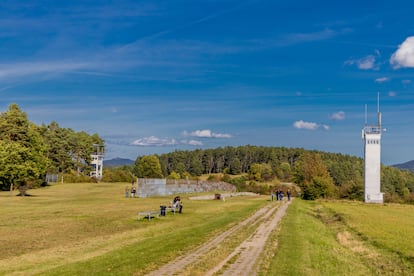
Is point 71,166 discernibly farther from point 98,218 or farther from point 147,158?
point 98,218

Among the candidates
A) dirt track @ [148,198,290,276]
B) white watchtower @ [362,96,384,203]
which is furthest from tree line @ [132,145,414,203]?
dirt track @ [148,198,290,276]

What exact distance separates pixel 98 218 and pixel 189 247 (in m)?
16.7

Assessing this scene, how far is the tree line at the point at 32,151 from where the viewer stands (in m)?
65.9

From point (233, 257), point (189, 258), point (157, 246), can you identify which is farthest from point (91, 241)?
point (233, 257)

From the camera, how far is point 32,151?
74125 mm

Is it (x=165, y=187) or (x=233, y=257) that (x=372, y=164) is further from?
(x=233, y=257)

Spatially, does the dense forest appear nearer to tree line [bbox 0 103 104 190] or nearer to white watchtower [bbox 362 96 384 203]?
tree line [bbox 0 103 104 190]

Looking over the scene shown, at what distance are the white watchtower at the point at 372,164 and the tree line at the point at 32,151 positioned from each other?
57.5 meters

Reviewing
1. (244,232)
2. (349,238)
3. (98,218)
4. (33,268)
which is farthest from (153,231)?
(349,238)

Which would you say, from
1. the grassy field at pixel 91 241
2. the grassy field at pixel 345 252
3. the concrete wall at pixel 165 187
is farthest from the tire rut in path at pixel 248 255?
the concrete wall at pixel 165 187

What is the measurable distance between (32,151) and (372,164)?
198 ft

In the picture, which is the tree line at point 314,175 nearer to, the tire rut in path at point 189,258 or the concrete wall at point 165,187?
the concrete wall at point 165,187

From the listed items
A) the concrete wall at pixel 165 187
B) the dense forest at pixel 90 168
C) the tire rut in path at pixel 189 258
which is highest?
the dense forest at pixel 90 168

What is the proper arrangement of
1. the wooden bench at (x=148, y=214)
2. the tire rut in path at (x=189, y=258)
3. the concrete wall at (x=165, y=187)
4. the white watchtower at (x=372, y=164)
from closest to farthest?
the tire rut in path at (x=189, y=258)
the wooden bench at (x=148, y=214)
the concrete wall at (x=165, y=187)
the white watchtower at (x=372, y=164)
